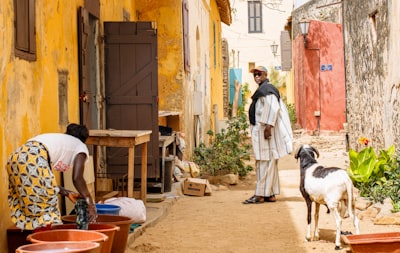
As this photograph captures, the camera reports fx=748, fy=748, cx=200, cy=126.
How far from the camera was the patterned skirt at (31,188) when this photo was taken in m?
5.36

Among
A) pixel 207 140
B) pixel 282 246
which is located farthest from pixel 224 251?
pixel 207 140

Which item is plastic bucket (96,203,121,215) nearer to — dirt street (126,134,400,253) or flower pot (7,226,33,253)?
dirt street (126,134,400,253)

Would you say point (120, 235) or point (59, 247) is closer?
point (59, 247)

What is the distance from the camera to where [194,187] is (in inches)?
441

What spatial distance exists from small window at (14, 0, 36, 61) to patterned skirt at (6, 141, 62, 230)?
3.68 feet

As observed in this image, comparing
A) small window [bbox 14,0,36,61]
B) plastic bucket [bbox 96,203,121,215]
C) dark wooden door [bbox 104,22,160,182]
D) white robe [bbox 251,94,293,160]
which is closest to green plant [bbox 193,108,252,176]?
white robe [bbox 251,94,293,160]

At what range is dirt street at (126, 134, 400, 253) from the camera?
7148 mm

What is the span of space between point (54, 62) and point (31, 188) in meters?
2.30

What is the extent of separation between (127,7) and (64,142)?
21.2 feet

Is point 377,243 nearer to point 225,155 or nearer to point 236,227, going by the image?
point 236,227

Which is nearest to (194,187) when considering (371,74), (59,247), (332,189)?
(371,74)

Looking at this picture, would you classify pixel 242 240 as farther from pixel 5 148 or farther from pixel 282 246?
pixel 5 148

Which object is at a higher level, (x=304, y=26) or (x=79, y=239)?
(x=304, y=26)

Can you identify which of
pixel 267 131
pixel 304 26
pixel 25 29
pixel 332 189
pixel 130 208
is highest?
pixel 304 26
